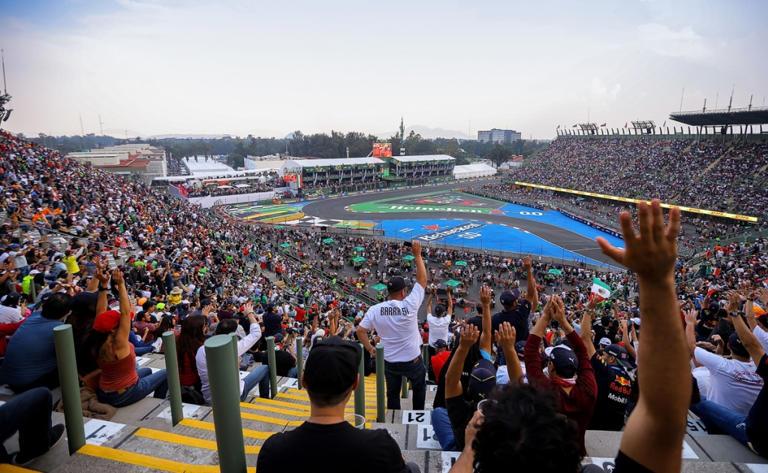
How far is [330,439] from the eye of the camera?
1771 mm

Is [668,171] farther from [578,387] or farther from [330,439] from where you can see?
[330,439]

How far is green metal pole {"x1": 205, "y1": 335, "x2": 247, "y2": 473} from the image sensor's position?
1.91 metres

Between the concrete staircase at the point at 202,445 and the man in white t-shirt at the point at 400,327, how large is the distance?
18.6 inches

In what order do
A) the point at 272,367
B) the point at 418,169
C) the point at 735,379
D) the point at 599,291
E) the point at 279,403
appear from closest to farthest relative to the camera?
the point at 735,379
the point at 279,403
the point at 272,367
the point at 599,291
the point at 418,169

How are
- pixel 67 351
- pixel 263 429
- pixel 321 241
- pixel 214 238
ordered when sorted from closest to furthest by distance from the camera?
1. pixel 67 351
2. pixel 263 429
3. pixel 214 238
4. pixel 321 241

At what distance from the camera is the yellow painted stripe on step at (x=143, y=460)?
103 inches

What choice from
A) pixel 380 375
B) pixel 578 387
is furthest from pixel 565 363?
pixel 380 375

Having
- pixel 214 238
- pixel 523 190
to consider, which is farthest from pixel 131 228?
pixel 523 190

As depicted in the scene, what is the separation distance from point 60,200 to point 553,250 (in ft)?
103

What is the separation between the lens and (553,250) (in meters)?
33.7

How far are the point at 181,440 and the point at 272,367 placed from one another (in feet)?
6.66

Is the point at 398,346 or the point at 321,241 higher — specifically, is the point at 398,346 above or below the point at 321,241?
above

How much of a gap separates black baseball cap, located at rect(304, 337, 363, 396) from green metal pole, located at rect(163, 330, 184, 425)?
1.94m

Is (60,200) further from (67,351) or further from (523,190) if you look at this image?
(523,190)
